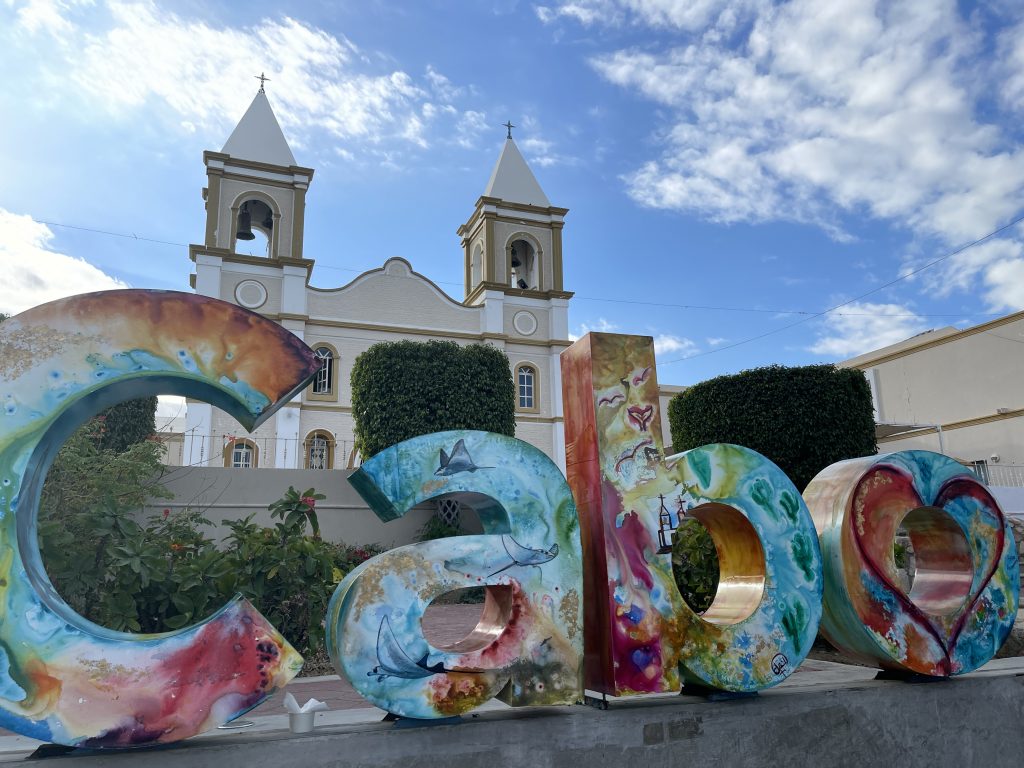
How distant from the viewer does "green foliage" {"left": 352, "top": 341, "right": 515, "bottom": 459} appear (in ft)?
40.2

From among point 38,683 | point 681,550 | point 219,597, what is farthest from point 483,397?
point 38,683

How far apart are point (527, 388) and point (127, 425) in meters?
13.8

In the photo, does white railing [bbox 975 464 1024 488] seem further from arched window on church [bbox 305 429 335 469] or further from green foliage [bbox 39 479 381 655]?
arched window on church [bbox 305 429 335 469]

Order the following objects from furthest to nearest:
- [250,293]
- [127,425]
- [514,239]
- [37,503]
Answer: [514,239] < [250,293] < [127,425] < [37,503]

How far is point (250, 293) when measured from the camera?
20.7 meters

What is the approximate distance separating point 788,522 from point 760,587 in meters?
0.34

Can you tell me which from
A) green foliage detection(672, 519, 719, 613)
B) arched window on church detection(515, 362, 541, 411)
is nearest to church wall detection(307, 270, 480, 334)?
arched window on church detection(515, 362, 541, 411)

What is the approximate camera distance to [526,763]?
286 centimetres

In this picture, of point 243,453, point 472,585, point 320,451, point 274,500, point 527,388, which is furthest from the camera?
point 527,388

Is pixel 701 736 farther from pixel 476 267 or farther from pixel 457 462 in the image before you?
pixel 476 267

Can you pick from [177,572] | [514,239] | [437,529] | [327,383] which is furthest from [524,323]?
[177,572]

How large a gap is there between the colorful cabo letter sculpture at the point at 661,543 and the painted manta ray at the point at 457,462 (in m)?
0.62

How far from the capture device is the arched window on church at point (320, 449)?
1995 cm

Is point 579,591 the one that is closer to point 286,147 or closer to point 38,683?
point 38,683
